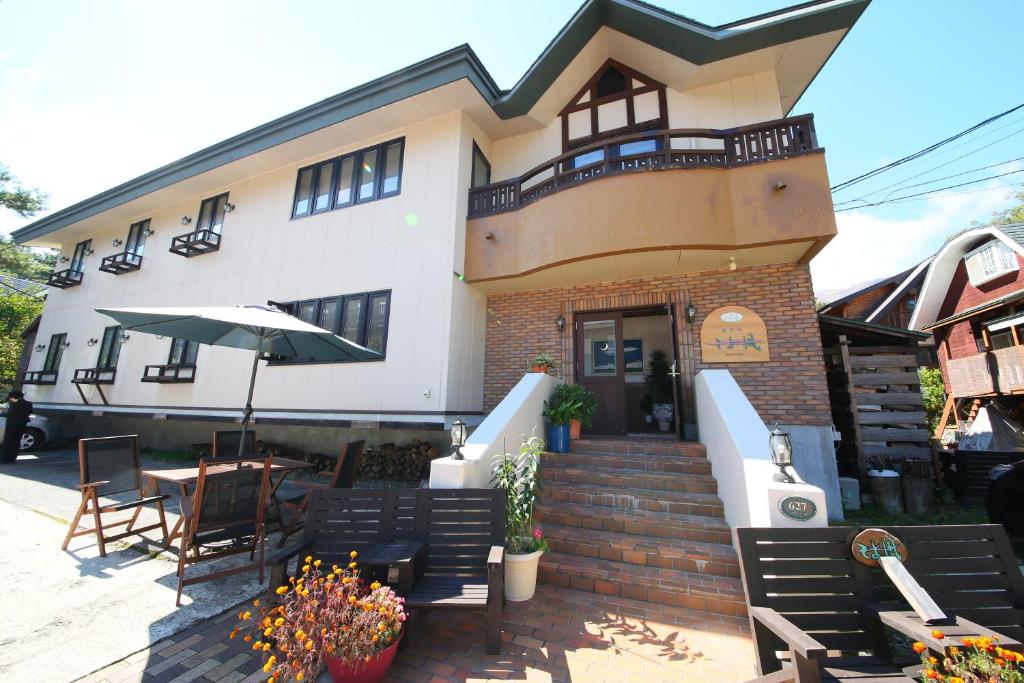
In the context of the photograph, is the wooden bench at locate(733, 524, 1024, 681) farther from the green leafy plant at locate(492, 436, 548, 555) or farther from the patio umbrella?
the patio umbrella

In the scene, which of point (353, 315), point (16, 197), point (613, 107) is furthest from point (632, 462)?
point (16, 197)

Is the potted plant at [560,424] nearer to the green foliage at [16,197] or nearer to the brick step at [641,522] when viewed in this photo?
the brick step at [641,522]

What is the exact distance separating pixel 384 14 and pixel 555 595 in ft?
30.0

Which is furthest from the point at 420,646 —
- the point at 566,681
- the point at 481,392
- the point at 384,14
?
the point at 384,14

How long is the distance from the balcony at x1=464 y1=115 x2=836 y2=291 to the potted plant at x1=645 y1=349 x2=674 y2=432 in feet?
8.66

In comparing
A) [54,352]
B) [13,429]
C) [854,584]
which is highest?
[54,352]

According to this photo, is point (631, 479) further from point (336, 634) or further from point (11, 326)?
point (11, 326)

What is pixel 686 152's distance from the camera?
6012mm

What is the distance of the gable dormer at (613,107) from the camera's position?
7.57m

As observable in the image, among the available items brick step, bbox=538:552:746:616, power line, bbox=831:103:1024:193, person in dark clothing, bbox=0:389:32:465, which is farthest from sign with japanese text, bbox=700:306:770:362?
person in dark clothing, bbox=0:389:32:465

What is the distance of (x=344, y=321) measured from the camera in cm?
778

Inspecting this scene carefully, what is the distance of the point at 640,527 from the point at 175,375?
36.3 feet

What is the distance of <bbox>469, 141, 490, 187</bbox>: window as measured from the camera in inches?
316

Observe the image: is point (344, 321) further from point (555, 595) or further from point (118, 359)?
point (118, 359)
